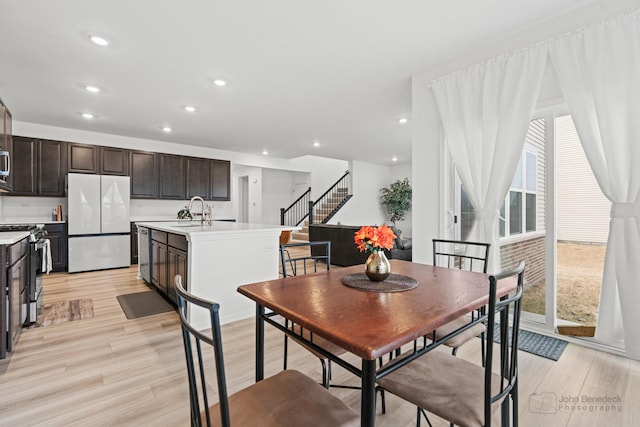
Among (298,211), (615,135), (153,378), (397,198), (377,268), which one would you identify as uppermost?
(615,135)

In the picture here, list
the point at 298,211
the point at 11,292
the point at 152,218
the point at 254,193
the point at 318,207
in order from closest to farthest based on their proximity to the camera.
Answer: the point at 11,292 → the point at 152,218 → the point at 254,193 → the point at 318,207 → the point at 298,211

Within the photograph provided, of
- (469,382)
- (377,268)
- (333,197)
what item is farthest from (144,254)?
(333,197)

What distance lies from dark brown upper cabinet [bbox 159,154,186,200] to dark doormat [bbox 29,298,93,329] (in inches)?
120

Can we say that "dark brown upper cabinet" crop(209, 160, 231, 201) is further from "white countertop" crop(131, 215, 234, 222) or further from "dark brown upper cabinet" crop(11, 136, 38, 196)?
"dark brown upper cabinet" crop(11, 136, 38, 196)

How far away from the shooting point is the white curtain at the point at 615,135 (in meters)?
2.02

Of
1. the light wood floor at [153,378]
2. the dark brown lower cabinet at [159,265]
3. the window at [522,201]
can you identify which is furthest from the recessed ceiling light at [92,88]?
the window at [522,201]

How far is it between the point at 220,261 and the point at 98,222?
12.1 feet

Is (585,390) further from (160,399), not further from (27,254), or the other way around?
(27,254)

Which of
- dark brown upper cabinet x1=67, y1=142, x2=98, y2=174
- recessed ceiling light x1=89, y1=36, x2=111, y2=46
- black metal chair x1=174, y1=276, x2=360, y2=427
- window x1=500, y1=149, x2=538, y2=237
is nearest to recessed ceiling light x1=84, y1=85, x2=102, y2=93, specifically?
recessed ceiling light x1=89, y1=36, x2=111, y2=46

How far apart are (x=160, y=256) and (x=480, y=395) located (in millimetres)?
3645

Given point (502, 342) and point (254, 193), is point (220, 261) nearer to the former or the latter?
point (502, 342)

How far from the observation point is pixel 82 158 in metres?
5.48

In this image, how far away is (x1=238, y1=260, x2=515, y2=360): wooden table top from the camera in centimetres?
95

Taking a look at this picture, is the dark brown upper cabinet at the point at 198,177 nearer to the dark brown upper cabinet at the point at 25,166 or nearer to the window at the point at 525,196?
the dark brown upper cabinet at the point at 25,166
